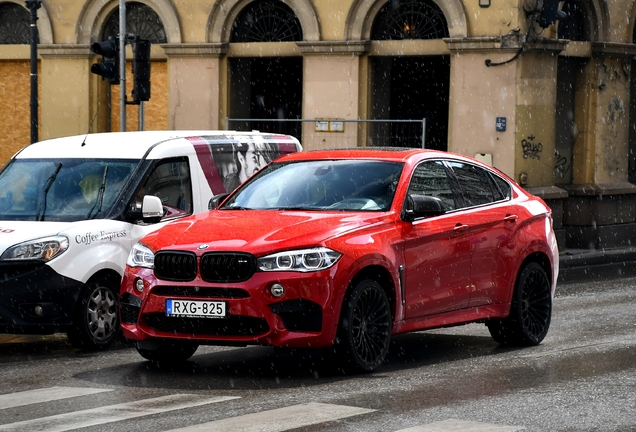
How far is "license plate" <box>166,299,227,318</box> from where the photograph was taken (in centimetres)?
937

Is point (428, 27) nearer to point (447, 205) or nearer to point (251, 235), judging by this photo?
point (447, 205)

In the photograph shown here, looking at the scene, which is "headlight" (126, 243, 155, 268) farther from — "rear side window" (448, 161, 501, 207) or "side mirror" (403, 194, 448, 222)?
"rear side window" (448, 161, 501, 207)

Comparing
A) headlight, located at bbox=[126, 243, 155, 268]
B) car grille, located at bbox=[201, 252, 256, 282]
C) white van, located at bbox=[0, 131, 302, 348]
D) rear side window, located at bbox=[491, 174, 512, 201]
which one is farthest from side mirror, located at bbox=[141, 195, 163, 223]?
rear side window, located at bbox=[491, 174, 512, 201]

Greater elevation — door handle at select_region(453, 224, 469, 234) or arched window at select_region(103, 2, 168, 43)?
arched window at select_region(103, 2, 168, 43)

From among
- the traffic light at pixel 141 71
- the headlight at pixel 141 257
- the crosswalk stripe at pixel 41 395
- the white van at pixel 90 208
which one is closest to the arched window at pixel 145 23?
the traffic light at pixel 141 71

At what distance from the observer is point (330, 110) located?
25.1 meters

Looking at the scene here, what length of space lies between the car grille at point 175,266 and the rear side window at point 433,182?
198cm

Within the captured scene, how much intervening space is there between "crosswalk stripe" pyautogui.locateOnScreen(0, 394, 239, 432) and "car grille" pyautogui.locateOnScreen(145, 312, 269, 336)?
0.70 meters

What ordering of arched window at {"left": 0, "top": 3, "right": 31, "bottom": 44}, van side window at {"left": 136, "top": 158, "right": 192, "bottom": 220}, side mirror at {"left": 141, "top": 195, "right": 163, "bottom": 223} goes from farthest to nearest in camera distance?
arched window at {"left": 0, "top": 3, "right": 31, "bottom": 44} → van side window at {"left": 136, "top": 158, "right": 192, "bottom": 220} → side mirror at {"left": 141, "top": 195, "right": 163, "bottom": 223}

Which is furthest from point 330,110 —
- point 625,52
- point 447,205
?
point 447,205

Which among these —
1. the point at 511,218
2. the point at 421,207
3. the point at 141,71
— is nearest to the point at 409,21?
the point at 141,71

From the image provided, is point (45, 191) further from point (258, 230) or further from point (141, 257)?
point (258, 230)

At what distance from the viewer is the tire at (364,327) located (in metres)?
9.45

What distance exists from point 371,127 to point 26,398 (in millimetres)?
16411
